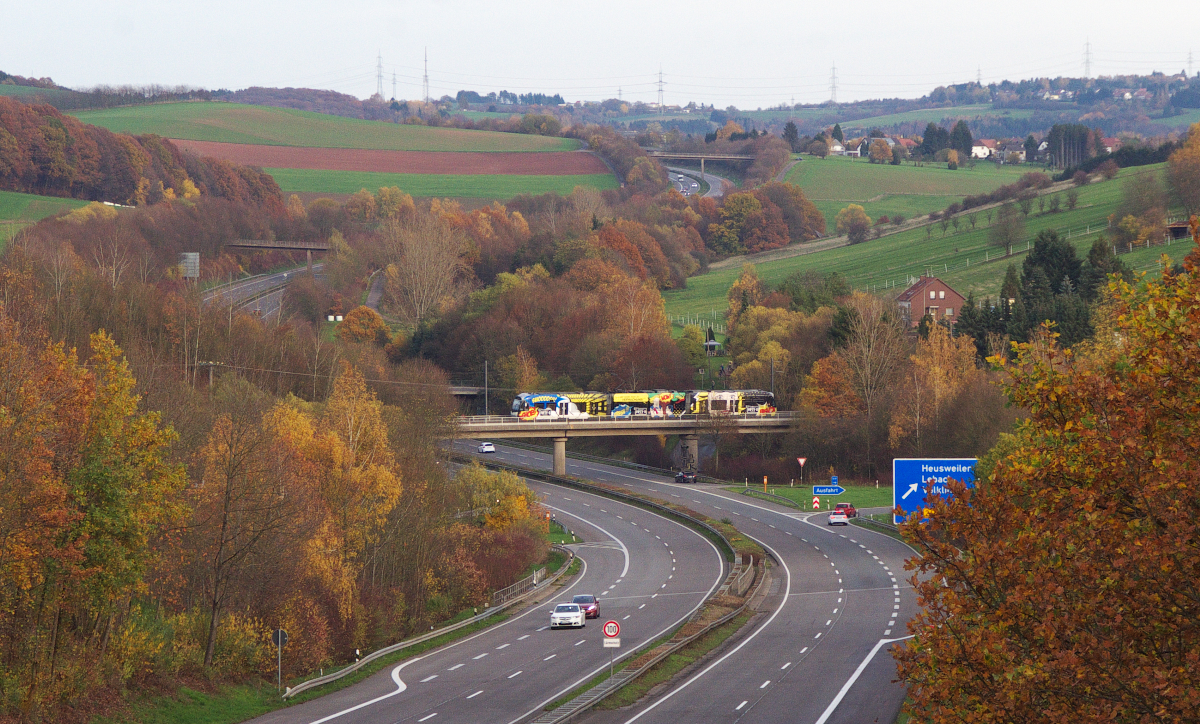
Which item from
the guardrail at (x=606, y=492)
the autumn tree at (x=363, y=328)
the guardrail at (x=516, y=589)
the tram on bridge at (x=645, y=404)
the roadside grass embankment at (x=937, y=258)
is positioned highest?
the roadside grass embankment at (x=937, y=258)

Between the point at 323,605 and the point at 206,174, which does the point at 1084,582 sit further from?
the point at 206,174

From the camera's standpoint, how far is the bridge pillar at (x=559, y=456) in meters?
94.2

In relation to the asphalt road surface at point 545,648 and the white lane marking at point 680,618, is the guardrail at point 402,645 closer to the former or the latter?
the asphalt road surface at point 545,648

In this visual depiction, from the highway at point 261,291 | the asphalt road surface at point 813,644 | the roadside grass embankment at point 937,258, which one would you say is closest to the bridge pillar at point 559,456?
the asphalt road surface at point 813,644

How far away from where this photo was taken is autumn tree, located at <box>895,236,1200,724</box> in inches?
472

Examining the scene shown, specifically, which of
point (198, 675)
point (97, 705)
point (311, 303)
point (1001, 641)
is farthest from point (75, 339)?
point (1001, 641)

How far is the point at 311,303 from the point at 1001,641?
126m

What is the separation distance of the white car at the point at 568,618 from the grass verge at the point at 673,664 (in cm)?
580

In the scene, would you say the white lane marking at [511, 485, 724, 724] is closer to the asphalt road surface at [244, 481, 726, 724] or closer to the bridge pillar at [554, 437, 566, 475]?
the asphalt road surface at [244, 481, 726, 724]

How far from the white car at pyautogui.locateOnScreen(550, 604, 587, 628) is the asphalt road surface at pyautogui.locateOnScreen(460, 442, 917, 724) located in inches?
274

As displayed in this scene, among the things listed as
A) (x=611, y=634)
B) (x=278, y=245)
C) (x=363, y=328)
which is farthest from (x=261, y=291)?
(x=611, y=634)

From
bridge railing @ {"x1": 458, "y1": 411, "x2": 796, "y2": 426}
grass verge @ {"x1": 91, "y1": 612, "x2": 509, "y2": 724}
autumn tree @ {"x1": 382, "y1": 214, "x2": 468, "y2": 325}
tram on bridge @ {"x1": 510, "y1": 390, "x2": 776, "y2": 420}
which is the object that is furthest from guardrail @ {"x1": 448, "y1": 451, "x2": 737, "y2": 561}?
autumn tree @ {"x1": 382, "y1": 214, "x2": 468, "y2": 325}

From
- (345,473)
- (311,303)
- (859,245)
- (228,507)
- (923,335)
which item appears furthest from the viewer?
(859,245)

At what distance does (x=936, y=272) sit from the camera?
148 metres
